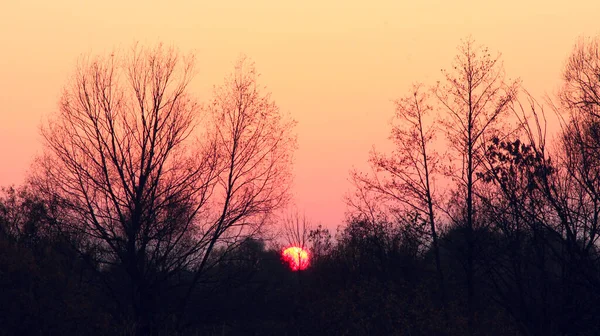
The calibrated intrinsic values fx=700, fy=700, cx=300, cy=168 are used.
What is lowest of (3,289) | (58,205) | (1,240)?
(3,289)

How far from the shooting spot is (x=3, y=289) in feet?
64.8

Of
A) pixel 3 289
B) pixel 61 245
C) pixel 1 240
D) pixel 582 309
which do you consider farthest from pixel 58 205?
pixel 582 309

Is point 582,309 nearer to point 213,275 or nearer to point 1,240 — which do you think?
point 1,240

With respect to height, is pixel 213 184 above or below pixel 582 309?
above

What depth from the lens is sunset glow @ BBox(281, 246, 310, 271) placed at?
140 ft

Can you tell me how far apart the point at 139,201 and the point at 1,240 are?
586 cm

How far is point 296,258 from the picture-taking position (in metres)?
46.9

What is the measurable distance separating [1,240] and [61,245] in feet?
22.0

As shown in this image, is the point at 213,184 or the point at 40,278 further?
the point at 213,184

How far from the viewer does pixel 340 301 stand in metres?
27.4

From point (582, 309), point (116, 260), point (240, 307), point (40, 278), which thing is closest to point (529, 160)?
point (582, 309)

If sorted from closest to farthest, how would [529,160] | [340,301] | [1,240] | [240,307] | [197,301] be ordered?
[529,160] → [1,240] → [340,301] → [197,301] → [240,307]

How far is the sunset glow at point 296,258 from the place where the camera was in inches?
1681

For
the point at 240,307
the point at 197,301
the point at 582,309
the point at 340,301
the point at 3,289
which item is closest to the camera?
the point at 582,309
